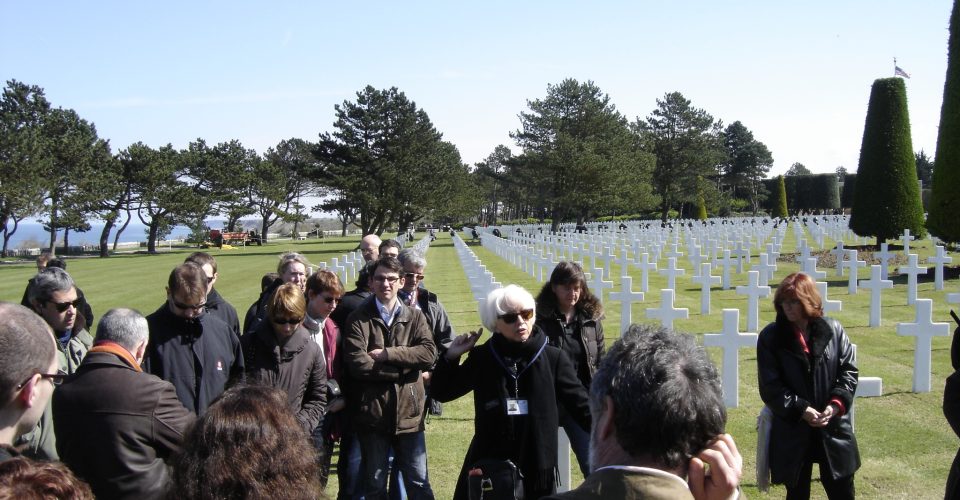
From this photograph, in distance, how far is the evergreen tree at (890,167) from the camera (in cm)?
2131

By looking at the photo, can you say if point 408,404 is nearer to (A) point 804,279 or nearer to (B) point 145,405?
(B) point 145,405

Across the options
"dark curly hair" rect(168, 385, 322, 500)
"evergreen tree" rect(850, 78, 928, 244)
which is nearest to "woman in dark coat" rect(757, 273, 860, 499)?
"dark curly hair" rect(168, 385, 322, 500)

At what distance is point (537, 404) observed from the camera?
11.7 ft

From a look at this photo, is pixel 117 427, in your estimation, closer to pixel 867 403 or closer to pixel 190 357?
pixel 190 357

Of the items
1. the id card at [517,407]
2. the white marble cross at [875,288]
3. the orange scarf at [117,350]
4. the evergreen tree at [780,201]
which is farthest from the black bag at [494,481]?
the evergreen tree at [780,201]

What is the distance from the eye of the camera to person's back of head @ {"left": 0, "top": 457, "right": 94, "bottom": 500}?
1.54 m

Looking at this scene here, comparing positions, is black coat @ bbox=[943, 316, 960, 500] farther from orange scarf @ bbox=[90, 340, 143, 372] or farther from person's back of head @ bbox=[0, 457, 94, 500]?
orange scarf @ bbox=[90, 340, 143, 372]

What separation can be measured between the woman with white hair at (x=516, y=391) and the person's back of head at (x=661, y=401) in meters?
1.63

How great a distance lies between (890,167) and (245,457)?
2323cm

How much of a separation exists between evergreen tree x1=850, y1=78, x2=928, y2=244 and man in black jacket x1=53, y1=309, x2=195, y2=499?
2258 cm

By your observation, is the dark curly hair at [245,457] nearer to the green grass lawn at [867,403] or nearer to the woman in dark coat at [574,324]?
the woman in dark coat at [574,324]

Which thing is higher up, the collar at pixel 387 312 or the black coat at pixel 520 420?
the collar at pixel 387 312

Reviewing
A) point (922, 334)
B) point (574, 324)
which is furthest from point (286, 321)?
point (922, 334)

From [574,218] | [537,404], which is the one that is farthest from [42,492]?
[574,218]
